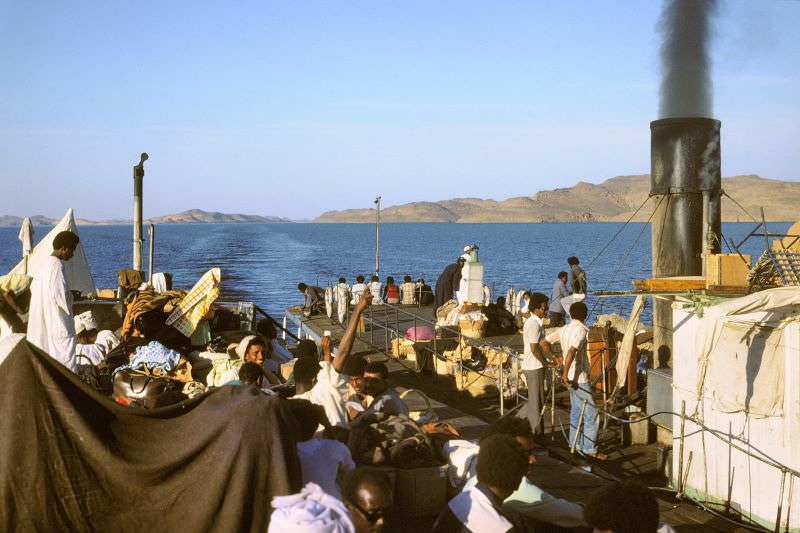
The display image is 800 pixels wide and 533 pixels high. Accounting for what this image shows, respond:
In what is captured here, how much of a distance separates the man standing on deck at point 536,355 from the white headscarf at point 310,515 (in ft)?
20.5

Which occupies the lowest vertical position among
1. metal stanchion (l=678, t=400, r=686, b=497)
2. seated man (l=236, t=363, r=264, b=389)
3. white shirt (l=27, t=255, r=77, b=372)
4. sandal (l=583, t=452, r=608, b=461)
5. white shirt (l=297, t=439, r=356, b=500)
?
sandal (l=583, t=452, r=608, b=461)

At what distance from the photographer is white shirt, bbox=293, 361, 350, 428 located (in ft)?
23.1

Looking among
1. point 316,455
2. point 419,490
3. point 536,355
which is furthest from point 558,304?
point 316,455

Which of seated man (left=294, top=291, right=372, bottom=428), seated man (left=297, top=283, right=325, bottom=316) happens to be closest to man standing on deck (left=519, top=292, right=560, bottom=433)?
seated man (left=294, top=291, right=372, bottom=428)

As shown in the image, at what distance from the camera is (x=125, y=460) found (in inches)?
207

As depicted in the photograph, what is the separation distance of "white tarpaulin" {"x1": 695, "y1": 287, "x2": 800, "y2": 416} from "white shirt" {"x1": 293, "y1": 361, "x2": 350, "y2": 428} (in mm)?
4520

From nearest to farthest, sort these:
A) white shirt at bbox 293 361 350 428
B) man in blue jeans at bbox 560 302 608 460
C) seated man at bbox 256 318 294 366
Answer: white shirt at bbox 293 361 350 428
man in blue jeans at bbox 560 302 608 460
seated man at bbox 256 318 294 366

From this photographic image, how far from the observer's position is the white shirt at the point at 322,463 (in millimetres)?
5535

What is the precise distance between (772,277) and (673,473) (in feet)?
9.17

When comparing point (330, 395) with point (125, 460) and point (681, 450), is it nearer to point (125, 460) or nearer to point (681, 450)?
point (125, 460)

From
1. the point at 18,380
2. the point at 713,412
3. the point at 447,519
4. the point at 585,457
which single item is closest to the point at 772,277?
the point at 713,412

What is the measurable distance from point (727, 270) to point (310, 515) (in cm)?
737

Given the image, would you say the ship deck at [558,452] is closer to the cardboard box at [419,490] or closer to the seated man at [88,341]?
the cardboard box at [419,490]

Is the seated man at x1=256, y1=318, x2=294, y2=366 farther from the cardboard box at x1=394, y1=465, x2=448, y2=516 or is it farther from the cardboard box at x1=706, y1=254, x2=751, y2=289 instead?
the cardboard box at x1=706, y1=254, x2=751, y2=289
